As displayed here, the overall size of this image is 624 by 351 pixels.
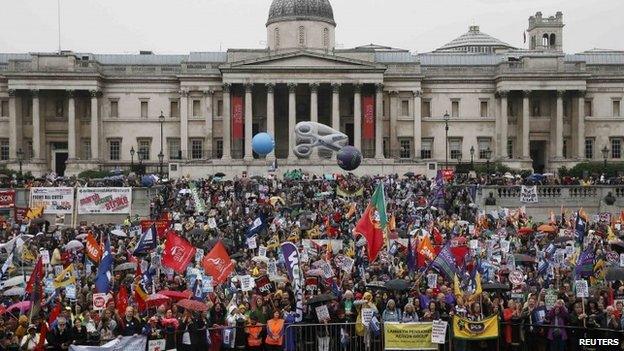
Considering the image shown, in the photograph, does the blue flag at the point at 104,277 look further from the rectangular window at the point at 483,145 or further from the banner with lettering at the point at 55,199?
the rectangular window at the point at 483,145

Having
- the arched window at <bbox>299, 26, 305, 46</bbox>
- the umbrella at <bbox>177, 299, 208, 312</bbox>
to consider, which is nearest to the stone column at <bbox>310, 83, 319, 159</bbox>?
the arched window at <bbox>299, 26, 305, 46</bbox>

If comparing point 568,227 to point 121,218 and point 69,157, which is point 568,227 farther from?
point 69,157

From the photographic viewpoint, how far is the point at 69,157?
255 feet

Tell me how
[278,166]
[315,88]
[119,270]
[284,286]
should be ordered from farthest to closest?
1. [315,88]
2. [278,166]
3. [119,270]
4. [284,286]

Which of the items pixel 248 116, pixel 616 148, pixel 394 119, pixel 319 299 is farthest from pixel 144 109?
pixel 319 299

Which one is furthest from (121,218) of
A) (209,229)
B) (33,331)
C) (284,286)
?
(33,331)

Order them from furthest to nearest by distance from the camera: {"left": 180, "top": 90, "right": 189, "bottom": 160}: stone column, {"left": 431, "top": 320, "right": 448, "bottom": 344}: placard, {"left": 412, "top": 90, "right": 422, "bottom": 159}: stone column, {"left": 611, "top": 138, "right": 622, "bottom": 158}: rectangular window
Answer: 1. {"left": 611, "top": 138, "right": 622, "bottom": 158}: rectangular window
2. {"left": 412, "top": 90, "right": 422, "bottom": 159}: stone column
3. {"left": 180, "top": 90, "right": 189, "bottom": 160}: stone column
4. {"left": 431, "top": 320, "right": 448, "bottom": 344}: placard

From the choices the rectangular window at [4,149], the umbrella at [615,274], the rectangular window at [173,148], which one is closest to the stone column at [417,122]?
the rectangular window at [173,148]

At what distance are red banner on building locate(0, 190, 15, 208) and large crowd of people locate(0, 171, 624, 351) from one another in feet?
18.5

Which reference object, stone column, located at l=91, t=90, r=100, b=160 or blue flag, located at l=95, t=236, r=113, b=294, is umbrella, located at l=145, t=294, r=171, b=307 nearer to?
blue flag, located at l=95, t=236, r=113, b=294

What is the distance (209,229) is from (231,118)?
39685mm

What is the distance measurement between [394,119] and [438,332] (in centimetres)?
6043

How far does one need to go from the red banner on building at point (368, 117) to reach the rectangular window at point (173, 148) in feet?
48.2

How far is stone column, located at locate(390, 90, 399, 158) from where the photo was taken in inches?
3137
